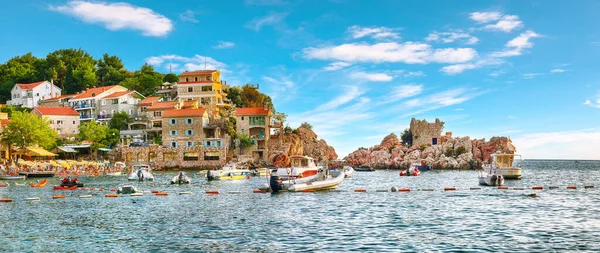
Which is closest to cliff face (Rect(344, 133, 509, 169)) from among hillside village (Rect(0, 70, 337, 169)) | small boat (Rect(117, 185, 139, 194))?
hillside village (Rect(0, 70, 337, 169))

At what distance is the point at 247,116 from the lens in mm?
103688

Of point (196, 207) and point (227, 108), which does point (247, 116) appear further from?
point (196, 207)

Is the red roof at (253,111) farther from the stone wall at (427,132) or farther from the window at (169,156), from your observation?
the stone wall at (427,132)

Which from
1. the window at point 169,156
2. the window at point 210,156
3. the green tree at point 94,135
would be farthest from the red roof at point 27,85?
the window at point 210,156

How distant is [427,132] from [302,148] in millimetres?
29979

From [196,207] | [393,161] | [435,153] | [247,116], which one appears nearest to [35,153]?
[247,116]

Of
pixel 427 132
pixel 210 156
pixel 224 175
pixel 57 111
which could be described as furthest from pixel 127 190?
pixel 427 132

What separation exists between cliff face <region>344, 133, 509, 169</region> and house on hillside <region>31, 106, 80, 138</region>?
62075 millimetres

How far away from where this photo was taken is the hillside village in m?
99.5

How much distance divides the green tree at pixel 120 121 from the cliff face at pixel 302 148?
3223cm

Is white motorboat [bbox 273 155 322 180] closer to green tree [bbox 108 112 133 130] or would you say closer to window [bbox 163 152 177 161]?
window [bbox 163 152 177 161]

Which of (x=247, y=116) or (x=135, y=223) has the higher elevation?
(x=247, y=116)

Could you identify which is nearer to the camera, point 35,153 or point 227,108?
point 35,153

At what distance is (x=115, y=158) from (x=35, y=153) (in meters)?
16.4
